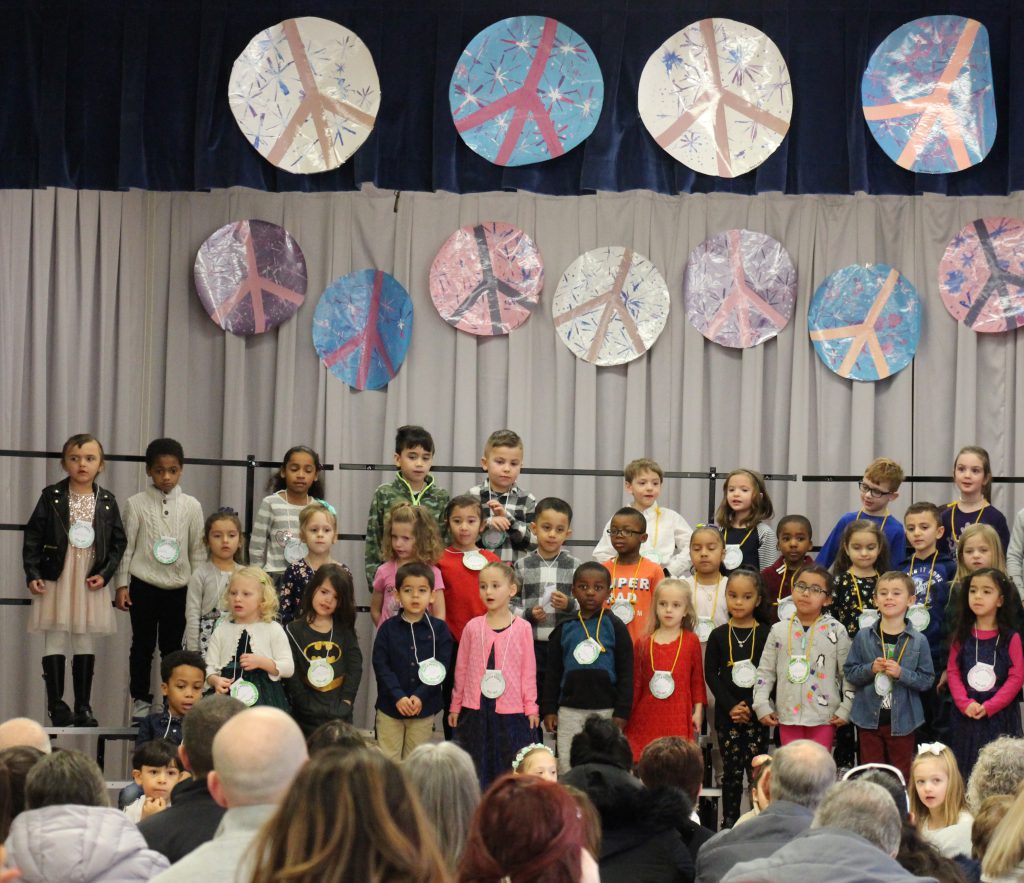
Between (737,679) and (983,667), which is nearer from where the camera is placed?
(983,667)

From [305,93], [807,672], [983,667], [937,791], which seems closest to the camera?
[937,791]

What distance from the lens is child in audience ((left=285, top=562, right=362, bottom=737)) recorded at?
6.50 meters

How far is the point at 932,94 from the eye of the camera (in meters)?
7.56

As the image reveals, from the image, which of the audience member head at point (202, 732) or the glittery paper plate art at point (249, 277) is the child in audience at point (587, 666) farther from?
the audience member head at point (202, 732)

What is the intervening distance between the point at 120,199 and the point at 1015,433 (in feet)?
17.3

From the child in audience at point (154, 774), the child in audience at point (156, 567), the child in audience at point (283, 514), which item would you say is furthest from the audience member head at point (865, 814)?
the child in audience at point (156, 567)

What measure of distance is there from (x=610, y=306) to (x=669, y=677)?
2.60 metres

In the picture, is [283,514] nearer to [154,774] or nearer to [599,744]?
[154,774]

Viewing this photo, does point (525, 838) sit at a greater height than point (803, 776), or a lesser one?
greater

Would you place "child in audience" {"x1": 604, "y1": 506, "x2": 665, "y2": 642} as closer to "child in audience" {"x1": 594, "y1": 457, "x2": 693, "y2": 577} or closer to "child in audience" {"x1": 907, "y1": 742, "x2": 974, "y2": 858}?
"child in audience" {"x1": 594, "y1": 457, "x2": 693, "y2": 577}

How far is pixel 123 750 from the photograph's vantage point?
8188mm

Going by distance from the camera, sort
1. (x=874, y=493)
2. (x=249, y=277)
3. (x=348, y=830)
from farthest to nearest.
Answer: (x=249, y=277) < (x=874, y=493) < (x=348, y=830)

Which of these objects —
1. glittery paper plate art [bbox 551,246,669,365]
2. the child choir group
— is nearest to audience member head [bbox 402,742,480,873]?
the child choir group

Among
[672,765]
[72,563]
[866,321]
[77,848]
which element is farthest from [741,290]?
[77,848]
